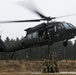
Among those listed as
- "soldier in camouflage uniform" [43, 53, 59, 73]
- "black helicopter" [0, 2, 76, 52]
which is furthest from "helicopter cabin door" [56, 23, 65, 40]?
"soldier in camouflage uniform" [43, 53, 59, 73]

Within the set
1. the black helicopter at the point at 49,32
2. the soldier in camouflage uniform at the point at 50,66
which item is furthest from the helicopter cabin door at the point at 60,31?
the soldier in camouflage uniform at the point at 50,66

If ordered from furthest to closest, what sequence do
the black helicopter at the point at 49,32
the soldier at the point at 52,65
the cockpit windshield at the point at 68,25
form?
the cockpit windshield at the point at 68,25
the black helicopter at the point at 49,32
the soldier at the point at 52,65

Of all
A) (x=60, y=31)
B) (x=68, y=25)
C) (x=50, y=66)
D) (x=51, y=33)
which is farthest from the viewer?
(x=68, y=25)

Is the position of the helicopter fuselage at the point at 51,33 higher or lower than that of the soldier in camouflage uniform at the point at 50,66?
higher

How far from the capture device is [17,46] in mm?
49000

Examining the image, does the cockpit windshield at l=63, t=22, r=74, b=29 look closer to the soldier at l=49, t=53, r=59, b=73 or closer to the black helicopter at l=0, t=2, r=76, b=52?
the black helicopter at l=0, t=2, r=76, b=52

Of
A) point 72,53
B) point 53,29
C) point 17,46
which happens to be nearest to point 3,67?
point 17,46

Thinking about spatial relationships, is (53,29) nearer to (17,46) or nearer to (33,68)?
(17,46)

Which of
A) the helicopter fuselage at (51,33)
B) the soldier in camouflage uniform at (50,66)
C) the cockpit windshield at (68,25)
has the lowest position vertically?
the soldier in camouflage uniform at (50,66)

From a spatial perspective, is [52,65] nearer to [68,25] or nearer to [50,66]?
[50,66]

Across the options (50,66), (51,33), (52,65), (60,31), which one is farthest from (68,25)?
(50,66)

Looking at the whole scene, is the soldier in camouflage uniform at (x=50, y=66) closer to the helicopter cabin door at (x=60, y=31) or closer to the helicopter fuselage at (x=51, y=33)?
the helicopter fuselage at (x=51, y=33)

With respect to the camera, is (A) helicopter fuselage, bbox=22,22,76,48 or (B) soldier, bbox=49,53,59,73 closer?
(B) soldier, bbox=49,53,59,73

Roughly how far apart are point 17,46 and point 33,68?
9626 millimetres
